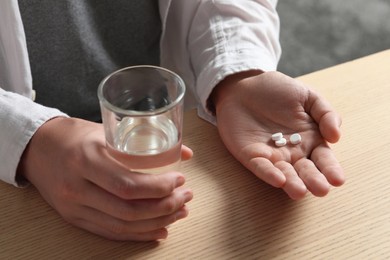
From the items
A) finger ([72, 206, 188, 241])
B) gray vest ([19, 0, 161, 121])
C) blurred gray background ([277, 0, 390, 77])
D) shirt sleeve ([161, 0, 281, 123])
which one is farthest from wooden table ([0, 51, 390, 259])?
blurred gray background ([277, 0, 390, 77])

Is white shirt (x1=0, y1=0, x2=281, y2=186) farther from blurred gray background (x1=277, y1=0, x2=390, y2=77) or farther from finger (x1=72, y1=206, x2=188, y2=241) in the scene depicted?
blurred gray background (x1=277, y1=0, x2=390, y2=77)

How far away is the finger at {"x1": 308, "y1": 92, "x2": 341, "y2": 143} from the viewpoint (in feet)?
2.06

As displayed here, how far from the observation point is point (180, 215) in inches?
21.8

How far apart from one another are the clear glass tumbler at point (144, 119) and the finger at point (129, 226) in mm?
48

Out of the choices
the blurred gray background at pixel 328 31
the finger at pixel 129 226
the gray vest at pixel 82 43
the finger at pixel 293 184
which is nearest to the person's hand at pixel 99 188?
the finger at pixel 129 226

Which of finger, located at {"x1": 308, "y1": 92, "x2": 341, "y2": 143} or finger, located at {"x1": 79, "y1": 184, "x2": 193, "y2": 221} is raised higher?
finger, located at {"x1": 79, "y1": 184, "x2": 193, "y2": 221}

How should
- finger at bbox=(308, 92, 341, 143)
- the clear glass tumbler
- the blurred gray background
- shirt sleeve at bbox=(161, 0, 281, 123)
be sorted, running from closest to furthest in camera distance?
the clear glass tumbler → finger at bbox=(308, 92, 341, 143) → shirt sleeve at bbox=(161, 0, 281, 123) → the blurred gray background

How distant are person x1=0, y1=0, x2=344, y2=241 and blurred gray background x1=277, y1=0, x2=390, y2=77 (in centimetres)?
69

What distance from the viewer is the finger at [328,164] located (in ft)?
1.90

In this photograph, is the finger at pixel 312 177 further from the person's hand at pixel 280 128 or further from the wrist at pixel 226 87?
the wrist at pixel 226 87

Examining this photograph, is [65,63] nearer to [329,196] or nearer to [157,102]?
[157,102]

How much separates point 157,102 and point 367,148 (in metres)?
0.26

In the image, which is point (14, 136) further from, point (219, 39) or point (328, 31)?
point (328, 31)

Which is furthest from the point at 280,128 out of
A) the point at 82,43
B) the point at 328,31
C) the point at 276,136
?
the point at 328,31
